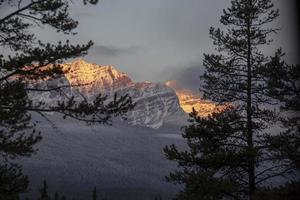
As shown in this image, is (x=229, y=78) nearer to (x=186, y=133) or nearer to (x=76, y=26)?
(x=186, y=133)

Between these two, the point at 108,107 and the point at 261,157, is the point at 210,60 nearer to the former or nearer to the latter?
the point at 261,157

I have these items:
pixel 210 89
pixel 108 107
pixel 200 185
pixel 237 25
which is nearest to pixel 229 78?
pixel 210 89

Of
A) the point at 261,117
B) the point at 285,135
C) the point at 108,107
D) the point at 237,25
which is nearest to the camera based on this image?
the point at 108,107

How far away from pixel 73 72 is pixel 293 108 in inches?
275

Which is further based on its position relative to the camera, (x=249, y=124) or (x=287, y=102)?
(x=249, y=124)

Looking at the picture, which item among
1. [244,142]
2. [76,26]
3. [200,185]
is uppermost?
[76,26]

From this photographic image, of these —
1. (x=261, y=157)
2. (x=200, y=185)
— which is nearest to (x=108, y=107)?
(x=200, y=185)

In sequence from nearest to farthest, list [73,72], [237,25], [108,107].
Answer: [108,107], [73,72], [237,25]

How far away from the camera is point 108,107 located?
16.2 meters

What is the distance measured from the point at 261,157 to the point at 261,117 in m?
1.60

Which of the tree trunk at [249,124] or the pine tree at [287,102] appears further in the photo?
the tree trunk at [249,124]

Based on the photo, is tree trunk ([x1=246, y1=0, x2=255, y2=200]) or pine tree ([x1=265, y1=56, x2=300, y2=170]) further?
tree trunk ([x1=246, y1=0, x2=255, y2=200])

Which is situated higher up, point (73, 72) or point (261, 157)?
point (73, 72)

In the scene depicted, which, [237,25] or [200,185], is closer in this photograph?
[200,185]
